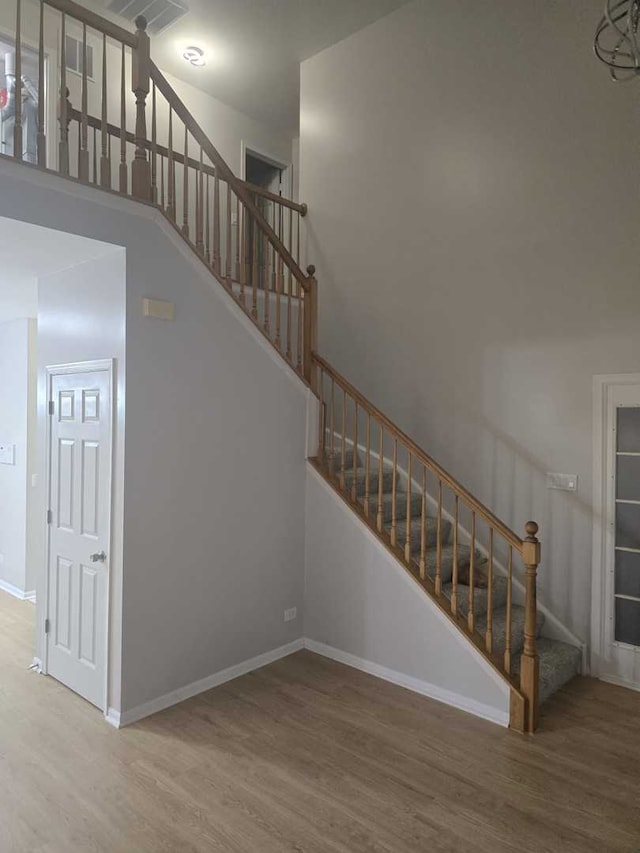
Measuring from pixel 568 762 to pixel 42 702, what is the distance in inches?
119

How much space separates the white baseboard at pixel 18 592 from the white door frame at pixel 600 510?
15.5 ft

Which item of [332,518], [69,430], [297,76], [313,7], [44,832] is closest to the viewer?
[44,832]

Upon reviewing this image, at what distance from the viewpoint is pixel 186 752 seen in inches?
118

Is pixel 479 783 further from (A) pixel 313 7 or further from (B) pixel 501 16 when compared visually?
(A) pixel 313 7

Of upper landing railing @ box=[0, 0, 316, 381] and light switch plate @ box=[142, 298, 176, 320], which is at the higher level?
upper landing railing @ box=[0, 0, 316, 381]

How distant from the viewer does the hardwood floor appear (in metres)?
2.41

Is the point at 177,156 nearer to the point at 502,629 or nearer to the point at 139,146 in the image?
the point at 139,146

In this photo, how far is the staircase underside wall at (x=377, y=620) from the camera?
3.44m

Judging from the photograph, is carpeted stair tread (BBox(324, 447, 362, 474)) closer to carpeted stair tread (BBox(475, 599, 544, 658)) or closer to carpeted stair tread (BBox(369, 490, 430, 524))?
carpeted stair tread (BBox(369, 490, 430, 524))

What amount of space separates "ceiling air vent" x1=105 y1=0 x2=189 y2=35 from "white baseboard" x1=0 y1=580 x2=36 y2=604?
17.1ft

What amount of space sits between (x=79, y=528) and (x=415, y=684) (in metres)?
2.35

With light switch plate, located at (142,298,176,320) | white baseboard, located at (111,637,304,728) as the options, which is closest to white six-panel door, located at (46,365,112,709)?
white baseboard, located at (111,637,304,728)

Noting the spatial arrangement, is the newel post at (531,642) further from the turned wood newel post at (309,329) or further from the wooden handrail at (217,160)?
the wooden handrail at (217,160)

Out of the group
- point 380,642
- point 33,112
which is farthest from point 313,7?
point 380,642
